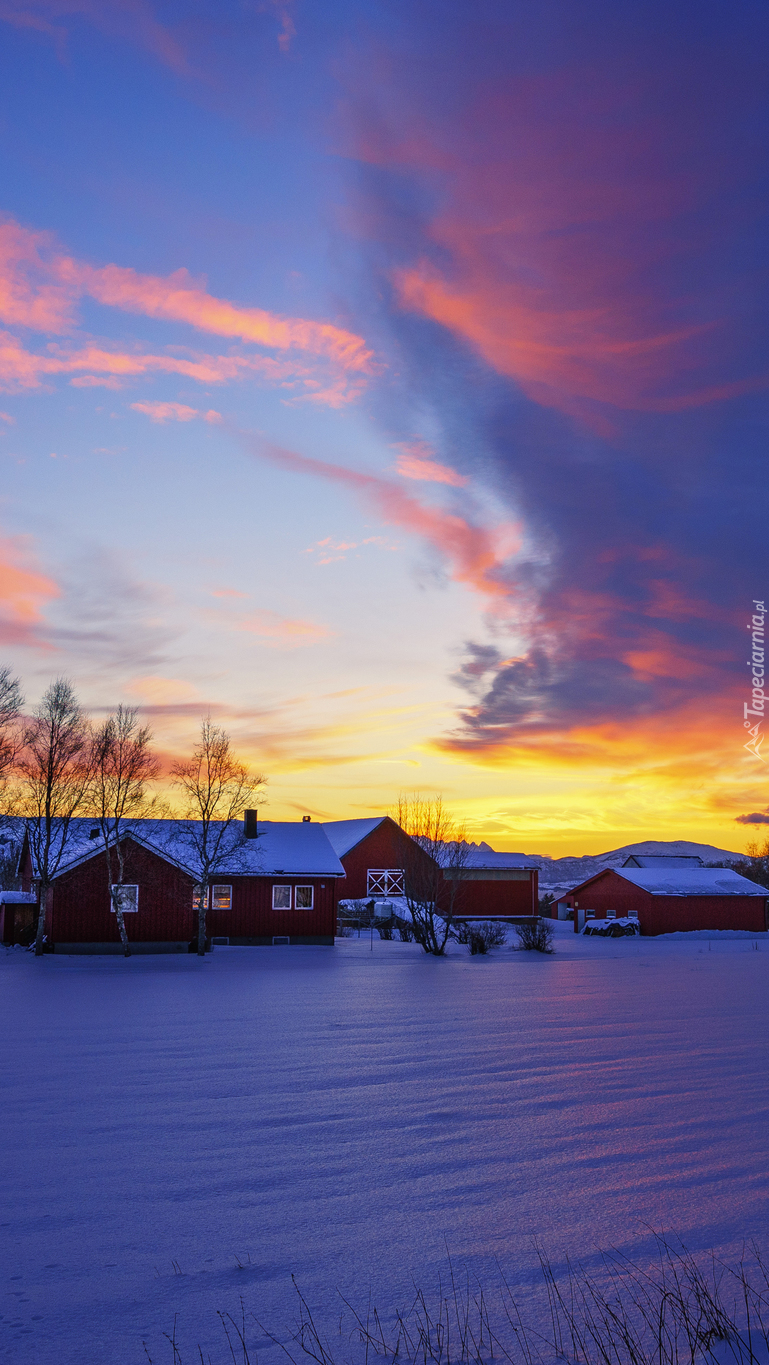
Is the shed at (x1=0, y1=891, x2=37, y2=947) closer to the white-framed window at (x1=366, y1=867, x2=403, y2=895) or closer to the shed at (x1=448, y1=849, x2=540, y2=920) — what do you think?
the white-framed window at (x1=366, y1=867, x2=403, y2=895)

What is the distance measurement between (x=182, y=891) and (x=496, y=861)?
33.0 meters

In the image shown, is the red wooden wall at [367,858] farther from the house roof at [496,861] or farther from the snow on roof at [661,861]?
the snow on roof at [661,861]

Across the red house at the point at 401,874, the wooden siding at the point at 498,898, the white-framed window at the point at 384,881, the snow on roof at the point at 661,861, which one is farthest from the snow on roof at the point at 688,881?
the white-framed window at the point at 384,881

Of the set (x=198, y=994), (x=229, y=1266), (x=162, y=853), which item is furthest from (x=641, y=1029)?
(x=162, y=853)

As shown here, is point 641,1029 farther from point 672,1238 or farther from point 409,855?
point 409,855

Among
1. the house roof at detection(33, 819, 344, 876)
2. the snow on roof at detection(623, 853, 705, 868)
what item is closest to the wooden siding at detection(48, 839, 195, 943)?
the house roof at detection(33, 819, 344, 876)

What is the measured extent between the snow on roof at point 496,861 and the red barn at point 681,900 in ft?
22.1

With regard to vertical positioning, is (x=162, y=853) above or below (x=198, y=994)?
above

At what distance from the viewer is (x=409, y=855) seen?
50688 millimetres

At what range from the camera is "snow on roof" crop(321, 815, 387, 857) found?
64.7m

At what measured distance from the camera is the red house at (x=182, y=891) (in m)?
40.2

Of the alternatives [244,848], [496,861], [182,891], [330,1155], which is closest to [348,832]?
[496,861]

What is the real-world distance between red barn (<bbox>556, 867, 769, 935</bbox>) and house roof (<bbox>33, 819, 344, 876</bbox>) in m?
26.6

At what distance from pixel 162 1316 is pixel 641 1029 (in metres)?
14.0
